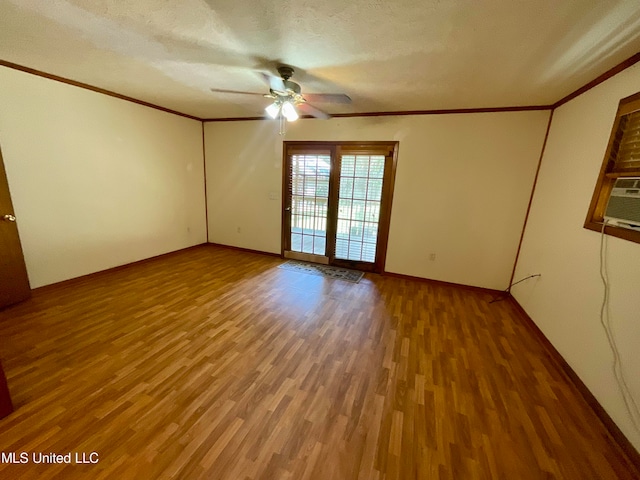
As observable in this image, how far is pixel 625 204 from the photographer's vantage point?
180 cm

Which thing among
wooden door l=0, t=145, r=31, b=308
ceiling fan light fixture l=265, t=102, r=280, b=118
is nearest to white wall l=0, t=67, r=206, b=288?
wooden door l=0, t=145, r=31, b=308

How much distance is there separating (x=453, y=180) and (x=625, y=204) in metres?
1.79

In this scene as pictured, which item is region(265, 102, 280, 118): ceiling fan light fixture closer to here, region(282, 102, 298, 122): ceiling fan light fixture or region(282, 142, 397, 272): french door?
region(282, 102, 298, 122): ceiling fan light fixture

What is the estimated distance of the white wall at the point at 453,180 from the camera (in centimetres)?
320

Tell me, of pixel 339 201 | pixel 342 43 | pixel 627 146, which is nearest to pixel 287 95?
pixel 342 43

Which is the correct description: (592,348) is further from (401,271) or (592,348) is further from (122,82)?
(122,82)

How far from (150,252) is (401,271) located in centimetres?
401

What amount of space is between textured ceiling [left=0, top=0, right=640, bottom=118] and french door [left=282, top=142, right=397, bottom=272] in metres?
1.15

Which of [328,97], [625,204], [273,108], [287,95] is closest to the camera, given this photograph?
[625,204]

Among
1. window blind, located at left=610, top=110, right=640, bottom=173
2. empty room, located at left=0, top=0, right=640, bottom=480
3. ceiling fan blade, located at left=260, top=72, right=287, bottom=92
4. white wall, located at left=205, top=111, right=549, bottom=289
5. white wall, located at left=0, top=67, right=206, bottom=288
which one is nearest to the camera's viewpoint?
empty room, located at left=0, top=0, right=640, bottom=480

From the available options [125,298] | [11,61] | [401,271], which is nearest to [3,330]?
[125,298]

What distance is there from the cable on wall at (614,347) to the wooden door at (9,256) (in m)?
5.08

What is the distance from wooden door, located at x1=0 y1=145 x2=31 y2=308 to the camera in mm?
2480

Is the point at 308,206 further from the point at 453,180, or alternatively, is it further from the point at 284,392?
the point at 284,392
